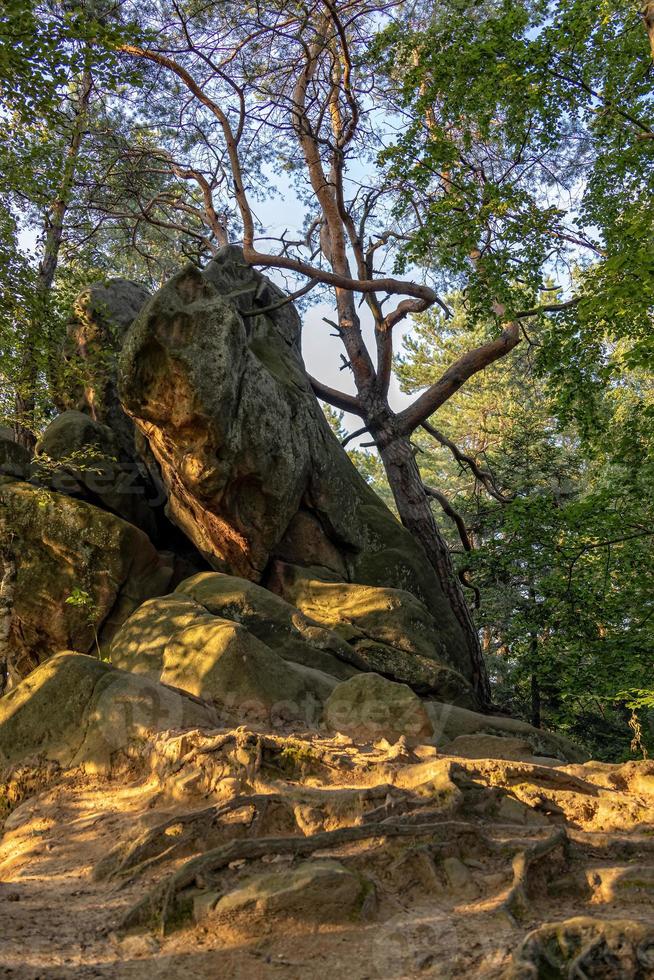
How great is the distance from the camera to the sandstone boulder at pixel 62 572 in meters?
11.9

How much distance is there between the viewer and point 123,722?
7184 mm

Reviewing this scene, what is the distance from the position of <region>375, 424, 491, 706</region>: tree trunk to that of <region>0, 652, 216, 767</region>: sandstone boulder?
7.47 m

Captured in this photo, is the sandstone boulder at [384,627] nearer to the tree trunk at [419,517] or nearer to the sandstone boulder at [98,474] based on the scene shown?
the tree trunk at [419,517]

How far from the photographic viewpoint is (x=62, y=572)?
11.9 metres

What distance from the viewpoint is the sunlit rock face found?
11.0m

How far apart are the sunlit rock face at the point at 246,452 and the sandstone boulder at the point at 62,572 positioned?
1522 millimetres

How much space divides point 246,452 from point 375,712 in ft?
18.5

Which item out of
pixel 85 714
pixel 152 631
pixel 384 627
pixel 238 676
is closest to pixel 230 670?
pixel 238 676

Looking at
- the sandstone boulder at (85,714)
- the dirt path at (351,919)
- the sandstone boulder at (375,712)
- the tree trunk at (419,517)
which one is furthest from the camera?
the tree trunk at (419,517)

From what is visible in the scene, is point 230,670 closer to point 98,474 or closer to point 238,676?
point 238,676

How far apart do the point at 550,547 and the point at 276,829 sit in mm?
8553

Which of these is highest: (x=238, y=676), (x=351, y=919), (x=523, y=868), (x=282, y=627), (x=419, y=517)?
(x=419, y=517)

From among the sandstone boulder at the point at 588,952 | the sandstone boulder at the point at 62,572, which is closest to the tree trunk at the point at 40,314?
the sandstone boulder at the point at 62,572

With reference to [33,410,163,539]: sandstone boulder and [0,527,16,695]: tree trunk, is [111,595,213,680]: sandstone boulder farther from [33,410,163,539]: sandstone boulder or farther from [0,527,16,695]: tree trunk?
[33,410,163,539]: sandstone boulder
